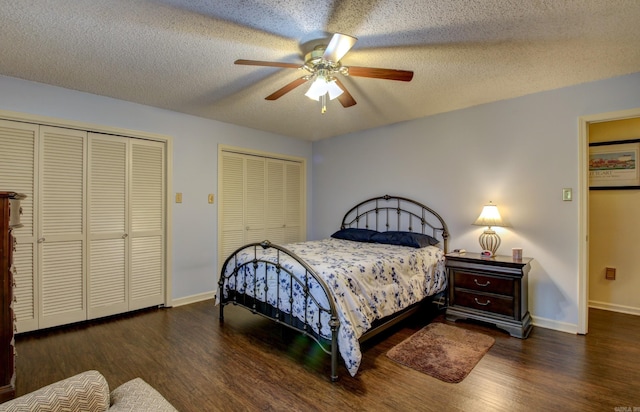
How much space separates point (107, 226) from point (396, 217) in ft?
11.9

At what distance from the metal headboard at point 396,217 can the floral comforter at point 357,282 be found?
0.37 metres

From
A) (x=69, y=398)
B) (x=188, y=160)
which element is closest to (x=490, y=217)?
(x=69, y=398)

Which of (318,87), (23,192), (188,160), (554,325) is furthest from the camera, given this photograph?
(188,160)

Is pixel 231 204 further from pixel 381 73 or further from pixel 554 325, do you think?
pixel 554 325

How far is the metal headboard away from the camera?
4055 millimetres

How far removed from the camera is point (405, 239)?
381 centimetres

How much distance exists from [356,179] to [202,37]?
3201 millimetres

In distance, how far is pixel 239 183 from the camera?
4.66m

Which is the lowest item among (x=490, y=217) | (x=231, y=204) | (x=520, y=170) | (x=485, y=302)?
(x=485, y=302)

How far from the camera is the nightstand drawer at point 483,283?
3.08m

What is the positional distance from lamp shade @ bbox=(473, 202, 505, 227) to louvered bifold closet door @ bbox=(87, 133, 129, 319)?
406 centimetres

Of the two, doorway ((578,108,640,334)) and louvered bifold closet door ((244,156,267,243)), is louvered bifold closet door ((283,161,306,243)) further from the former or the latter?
doorway ((578,108,640,334))

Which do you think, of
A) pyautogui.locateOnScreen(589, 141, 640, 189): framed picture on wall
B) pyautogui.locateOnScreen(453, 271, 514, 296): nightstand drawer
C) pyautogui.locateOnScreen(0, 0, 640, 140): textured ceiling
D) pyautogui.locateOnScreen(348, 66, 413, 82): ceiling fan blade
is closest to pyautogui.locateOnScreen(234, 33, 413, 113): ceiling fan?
pyautogui.locateOnScreen(348, 66, 413, 82): ceiling fan blade

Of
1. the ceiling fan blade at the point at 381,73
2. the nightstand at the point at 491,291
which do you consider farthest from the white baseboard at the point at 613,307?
the ceiling fan blade at the point at 381,73
